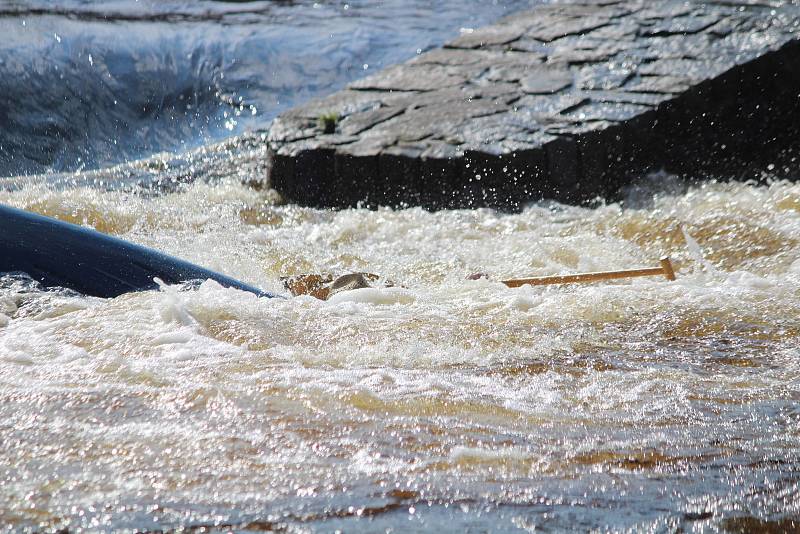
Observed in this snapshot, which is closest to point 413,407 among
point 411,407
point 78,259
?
point 411,407

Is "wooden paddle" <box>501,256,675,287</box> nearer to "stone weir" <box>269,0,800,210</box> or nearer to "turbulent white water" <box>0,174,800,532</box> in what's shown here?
"turbulent white water" <box>0,174,800,532</box>

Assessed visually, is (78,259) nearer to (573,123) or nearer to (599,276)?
(599,276)

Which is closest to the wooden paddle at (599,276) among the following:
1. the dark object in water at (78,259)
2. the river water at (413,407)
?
the river water at (413,407)

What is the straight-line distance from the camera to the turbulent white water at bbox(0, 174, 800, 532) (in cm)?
153

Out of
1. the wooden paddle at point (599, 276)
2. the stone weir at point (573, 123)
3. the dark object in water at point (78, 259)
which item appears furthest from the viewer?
the stone weir at point (573, 123)

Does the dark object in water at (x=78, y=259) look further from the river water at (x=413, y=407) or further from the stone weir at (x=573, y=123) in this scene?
the stone weir at (x=573, y=123)

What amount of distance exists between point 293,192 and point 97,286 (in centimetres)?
306

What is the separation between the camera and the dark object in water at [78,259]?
3117 millimetres

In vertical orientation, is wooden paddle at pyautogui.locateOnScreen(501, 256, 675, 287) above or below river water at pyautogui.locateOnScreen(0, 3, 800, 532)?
below

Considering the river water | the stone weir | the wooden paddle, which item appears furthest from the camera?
the stone weir

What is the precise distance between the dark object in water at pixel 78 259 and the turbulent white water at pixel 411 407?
0.60ft

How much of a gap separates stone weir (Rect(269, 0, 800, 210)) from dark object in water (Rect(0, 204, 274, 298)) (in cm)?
250

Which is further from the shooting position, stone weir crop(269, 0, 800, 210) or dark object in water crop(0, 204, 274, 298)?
stone weir crop(269, 0, 800, 210)

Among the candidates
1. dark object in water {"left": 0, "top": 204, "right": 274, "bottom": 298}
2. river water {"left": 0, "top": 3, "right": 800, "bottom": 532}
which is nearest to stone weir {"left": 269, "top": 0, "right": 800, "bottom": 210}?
river water {"left": 0, "top": 3, "right": 800, "bottom": 532}
